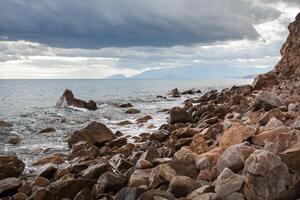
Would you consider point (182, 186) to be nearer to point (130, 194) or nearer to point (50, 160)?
point (130, 194)

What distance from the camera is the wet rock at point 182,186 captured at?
321 inches

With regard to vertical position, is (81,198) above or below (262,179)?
below

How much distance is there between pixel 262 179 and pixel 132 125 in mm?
21241

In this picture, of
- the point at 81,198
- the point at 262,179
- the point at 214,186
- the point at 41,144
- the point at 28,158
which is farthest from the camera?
the point at 41,144

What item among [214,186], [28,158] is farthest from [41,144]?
[214,186]

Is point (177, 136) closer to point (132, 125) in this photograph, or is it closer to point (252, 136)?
point (252, 136)

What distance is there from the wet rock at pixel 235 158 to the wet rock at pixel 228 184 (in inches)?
22.4

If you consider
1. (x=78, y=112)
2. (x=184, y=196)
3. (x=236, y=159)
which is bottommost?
(x=78, y=112)

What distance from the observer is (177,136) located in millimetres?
16547

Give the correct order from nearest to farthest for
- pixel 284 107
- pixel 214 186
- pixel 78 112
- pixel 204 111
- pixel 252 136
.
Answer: pixel 214 186
pixel 252 136
pixel 284 107
pixel 204 111
pixel 78 112

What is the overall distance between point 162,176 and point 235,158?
157cm

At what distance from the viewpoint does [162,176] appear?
8898mm

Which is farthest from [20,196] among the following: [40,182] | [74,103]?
[74,103]

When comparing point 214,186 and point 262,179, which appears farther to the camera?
point 214,186
